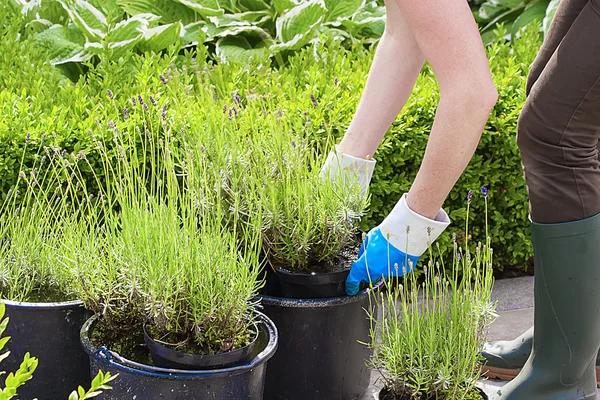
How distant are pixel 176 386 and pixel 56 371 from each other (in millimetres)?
577

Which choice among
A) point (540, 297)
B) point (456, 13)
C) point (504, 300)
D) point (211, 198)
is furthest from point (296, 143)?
point (504, 300)

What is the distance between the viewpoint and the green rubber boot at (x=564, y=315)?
2578 mm

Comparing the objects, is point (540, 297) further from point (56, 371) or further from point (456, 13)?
point (56, 371)

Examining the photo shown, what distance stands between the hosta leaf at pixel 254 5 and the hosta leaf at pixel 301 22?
245 millimetres

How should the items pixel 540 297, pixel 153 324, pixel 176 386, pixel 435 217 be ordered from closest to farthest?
pixel 176 386, pixel 153 324, pixel 435 217, pixel 540 297

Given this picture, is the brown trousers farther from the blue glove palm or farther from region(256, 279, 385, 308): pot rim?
region(256, 279, 385, 308): pot rim

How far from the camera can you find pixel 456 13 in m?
2.28

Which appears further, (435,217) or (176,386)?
(435,217)

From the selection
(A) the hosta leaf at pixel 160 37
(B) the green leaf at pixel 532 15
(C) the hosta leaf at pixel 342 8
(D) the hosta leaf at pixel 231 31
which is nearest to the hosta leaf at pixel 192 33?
(D) the hosta leaf at pixel 231 31

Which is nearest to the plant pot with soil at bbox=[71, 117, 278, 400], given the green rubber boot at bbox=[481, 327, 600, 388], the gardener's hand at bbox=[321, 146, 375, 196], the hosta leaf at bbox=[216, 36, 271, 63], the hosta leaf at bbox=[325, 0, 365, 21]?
the gardener's hand at bbox=[321, 146, 375, 196]

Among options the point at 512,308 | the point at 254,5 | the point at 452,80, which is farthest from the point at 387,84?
the point at 254,5

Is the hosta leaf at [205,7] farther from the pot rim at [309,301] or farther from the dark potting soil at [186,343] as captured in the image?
the dark potting soil at [186,343]

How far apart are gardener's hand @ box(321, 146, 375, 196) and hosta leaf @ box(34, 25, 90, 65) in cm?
236

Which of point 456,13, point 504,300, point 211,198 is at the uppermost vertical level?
point 456,13
